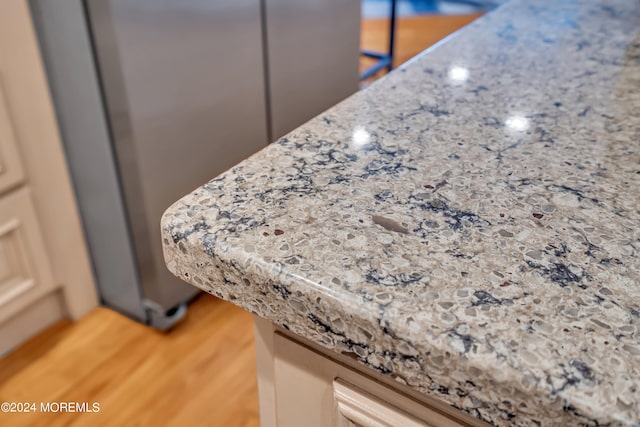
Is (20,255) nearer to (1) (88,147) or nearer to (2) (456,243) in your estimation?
(1) (88,147)

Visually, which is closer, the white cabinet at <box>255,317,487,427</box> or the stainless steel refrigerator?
the white cabinet at <box>255,317,487,427</box>

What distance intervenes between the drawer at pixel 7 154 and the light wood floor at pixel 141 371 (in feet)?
1.42

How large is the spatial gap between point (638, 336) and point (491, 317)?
8cm

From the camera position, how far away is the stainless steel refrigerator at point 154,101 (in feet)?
3.91

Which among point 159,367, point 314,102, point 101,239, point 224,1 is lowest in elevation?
point 159,367

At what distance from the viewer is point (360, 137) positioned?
0.53 m

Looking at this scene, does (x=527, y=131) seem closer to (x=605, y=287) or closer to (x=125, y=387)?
(x=605, y=287)

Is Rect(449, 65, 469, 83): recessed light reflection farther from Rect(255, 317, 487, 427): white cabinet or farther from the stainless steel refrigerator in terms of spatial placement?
the stainless steel refrigerator

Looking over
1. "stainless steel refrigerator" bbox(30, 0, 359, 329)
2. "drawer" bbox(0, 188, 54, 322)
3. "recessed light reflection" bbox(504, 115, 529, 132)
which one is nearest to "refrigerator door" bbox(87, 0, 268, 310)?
"stainless steel refrigerator" bbox(30, 0, 359, 329)

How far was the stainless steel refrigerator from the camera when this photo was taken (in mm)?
1192

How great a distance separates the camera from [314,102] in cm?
178

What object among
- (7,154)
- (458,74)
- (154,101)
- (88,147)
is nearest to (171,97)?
(154,101)

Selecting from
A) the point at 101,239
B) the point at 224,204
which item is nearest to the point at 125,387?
the point at 101,239

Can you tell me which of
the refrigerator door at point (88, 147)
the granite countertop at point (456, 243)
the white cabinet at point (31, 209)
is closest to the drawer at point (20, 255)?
the white cabinet at point (31, 209)
